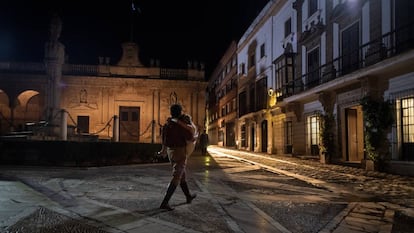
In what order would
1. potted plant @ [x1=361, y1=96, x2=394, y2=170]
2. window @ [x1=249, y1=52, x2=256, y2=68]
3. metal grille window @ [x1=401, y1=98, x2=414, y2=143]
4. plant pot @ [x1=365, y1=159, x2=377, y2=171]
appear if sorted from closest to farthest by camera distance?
metal grille window @ [x1=401, y1=98, x2=414, y2=143], potted plant @ [x1=361, y1=96, x2=394, y2=170], plant pot @ [x1=365, y1=159, x2=377, y2=171], window @ [x1=249, y1=52, x2=256, y2=68]

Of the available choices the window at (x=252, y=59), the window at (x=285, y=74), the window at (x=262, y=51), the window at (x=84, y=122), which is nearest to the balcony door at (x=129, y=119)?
the window at (x=84, y=122)

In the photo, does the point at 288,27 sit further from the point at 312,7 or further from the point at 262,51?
the point at 262,51

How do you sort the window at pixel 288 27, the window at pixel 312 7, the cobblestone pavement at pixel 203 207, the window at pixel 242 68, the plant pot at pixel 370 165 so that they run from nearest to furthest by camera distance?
the cobblestone pavement at pixel 203 207 → the plant pot at pixel 370 165 → the window at pixel 312 7 → the window at pixel 288 27 → the window at pixel 242 68

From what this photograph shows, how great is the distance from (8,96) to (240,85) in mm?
20071

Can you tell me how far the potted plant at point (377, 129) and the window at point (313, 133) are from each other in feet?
17.4

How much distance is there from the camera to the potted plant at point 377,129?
43.5 feet

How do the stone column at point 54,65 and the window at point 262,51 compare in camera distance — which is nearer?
the stone column at point 54,65

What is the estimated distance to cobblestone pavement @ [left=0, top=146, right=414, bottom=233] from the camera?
4.62m

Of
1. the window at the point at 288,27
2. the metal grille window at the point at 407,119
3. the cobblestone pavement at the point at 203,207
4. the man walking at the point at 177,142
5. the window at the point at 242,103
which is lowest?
the cobblestone pavement at the point at 203,207

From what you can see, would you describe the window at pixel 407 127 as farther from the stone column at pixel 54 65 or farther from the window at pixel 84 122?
the window at pixel 84 122

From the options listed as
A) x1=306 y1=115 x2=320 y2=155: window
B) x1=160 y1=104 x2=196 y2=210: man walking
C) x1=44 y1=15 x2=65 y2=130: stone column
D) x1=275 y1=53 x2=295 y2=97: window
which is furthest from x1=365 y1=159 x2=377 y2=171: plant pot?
x1=44 y1=15 x2=65 y2=130: stone column

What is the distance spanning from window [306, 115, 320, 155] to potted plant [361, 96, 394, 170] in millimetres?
5305

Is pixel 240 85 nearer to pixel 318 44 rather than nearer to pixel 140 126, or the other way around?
pixel 140 126

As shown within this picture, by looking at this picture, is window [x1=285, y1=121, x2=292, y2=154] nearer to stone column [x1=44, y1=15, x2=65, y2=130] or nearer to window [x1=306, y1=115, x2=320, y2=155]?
window [x1=306, y1=115, x2=320, y2=155]
